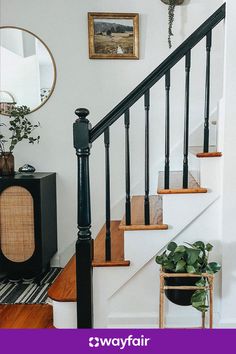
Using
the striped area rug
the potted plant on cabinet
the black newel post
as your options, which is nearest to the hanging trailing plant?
the potted plant on cabinet

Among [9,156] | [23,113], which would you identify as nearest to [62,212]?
[9,156]

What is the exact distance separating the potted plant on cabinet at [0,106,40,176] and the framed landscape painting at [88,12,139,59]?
797mm

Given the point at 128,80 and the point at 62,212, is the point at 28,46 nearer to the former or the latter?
the point at 128,80

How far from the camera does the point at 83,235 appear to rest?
1856 millimetres

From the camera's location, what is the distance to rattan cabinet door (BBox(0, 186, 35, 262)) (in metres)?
2.63

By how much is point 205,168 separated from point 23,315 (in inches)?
59.6

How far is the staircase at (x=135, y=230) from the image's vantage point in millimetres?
1841

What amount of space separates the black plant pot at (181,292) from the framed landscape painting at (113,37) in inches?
79.5

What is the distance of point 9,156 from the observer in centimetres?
281

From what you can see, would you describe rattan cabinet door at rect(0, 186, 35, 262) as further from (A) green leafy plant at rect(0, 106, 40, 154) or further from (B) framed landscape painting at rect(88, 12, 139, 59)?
(B) framed landscape painting at rect(88, 12, 139, 59)

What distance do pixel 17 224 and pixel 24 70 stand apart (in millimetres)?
1378

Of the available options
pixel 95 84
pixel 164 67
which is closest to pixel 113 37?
pixel 95 84
